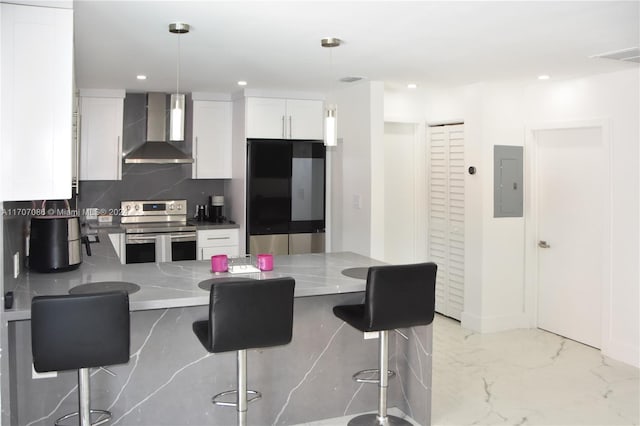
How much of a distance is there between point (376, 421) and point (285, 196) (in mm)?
2976

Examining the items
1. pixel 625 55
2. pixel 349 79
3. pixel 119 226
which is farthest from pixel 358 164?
pixel 119 226

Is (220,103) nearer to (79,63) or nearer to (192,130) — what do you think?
(192,130)

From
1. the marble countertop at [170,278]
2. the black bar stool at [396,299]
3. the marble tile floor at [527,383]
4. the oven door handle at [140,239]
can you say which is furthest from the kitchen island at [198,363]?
the oven door handle at [140,239]

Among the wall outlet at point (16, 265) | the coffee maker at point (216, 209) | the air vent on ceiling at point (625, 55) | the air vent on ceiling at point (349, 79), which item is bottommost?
the wall outlet at point (16, 265)

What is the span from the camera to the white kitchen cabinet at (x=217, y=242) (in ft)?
19.6

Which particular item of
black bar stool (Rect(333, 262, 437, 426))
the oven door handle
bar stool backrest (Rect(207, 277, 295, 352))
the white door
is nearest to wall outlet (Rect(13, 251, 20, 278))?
bar stool backrest (Rect(207, 277, 295, 352))

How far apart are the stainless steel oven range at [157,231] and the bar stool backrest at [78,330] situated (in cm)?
343

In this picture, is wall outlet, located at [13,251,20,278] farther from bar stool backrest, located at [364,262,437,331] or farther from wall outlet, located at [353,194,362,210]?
wall outlet, located at [353,194,362,210]

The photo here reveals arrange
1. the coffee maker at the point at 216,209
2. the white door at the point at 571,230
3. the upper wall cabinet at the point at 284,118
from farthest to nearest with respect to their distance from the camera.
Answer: the coffee maker at the point at 216,209
the upper wall cabinet at the point at 284,118
the white door at the point at 571,230

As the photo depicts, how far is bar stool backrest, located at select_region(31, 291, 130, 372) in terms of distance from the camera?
7.56ft

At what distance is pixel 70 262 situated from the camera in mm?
3363

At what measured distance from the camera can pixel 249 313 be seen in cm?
258

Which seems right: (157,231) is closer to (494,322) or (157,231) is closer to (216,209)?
(216,209)

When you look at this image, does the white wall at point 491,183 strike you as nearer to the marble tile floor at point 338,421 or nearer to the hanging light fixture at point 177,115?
the marble tile floor at point 338,421
